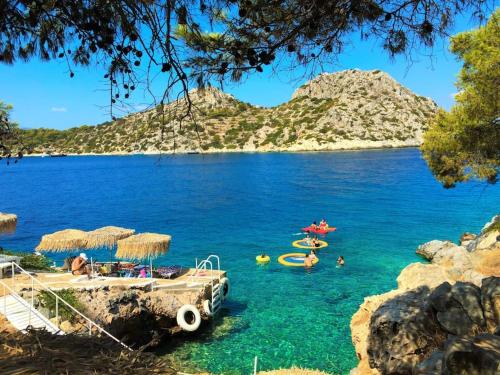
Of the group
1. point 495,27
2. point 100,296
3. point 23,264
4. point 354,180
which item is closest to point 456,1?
point 495,27

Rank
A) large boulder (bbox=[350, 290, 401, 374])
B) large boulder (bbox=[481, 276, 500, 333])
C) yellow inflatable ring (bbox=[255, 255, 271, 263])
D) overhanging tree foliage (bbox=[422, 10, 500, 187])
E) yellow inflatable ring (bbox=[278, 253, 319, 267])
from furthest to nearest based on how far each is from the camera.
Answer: yellow inflatable ring (bbox=[255, 255, 271, 263])
yellow inflatable ring (bbox=[278, 253, 319, 267])
overhanging tree foliage (bbox=[422, 10, 500, 187])
large boulder (bbox=[350, 290, 401, 374])
large boulder (bbox=[481, 276, 500, 333])

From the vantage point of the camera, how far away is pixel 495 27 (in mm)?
13742

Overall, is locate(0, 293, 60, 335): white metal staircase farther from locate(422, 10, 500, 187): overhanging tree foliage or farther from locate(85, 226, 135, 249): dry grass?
locate(422, 10, 500, 187): overhanging tree foliage

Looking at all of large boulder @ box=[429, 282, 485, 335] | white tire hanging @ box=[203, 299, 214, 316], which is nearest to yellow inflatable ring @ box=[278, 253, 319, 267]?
white tire hanging @ box=[203, 299, 214, 316]

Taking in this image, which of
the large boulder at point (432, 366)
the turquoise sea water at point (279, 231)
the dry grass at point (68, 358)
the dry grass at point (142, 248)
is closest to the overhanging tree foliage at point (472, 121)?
the turquoise sea water at point (279, 231)

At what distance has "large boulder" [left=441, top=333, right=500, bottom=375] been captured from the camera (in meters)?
3.87

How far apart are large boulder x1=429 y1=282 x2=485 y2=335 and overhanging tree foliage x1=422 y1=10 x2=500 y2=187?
7.96m

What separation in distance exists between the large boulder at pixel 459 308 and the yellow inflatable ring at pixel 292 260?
16.1 metres

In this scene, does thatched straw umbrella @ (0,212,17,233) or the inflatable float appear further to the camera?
the inflatable float

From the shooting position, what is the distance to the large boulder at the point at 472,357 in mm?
3866

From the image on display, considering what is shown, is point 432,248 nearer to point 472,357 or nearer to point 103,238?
point 103,238

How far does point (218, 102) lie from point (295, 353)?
10.3 m

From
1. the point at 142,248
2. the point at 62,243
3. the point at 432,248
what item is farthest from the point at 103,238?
the point at 432,248

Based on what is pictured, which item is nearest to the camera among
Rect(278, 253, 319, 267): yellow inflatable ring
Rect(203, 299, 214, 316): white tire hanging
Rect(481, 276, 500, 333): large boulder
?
Rect(481, 276, 500, 333): large boulder
